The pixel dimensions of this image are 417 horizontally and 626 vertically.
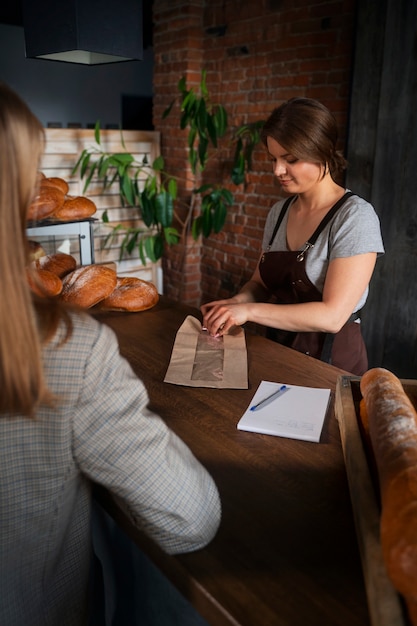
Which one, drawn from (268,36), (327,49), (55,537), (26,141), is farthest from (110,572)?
(268,36)

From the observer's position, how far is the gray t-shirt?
1.75 m

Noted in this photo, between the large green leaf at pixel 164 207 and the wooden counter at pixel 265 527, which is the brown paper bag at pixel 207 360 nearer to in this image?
the wooden counter at pixel 265 527

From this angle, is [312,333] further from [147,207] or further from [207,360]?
[147,207]

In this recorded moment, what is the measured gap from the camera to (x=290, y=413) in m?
1.23

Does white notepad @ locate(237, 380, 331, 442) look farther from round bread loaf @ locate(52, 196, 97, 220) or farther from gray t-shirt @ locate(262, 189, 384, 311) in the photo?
round bread loaf @ locate(52, 196, 97, 220)

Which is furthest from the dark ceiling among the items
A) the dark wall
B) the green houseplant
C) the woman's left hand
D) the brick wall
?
the woman's left hand

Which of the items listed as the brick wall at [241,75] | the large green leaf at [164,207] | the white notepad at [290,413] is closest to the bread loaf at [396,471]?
the white notepad at [290,413]

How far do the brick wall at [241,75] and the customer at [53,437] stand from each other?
2.66m

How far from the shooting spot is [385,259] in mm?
2861

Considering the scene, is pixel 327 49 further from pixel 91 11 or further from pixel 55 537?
pixel 55 537

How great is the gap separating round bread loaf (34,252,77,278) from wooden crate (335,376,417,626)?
1.25m

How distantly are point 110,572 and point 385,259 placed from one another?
224cm

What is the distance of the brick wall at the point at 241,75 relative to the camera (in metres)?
3.05

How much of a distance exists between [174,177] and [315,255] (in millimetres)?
2329
